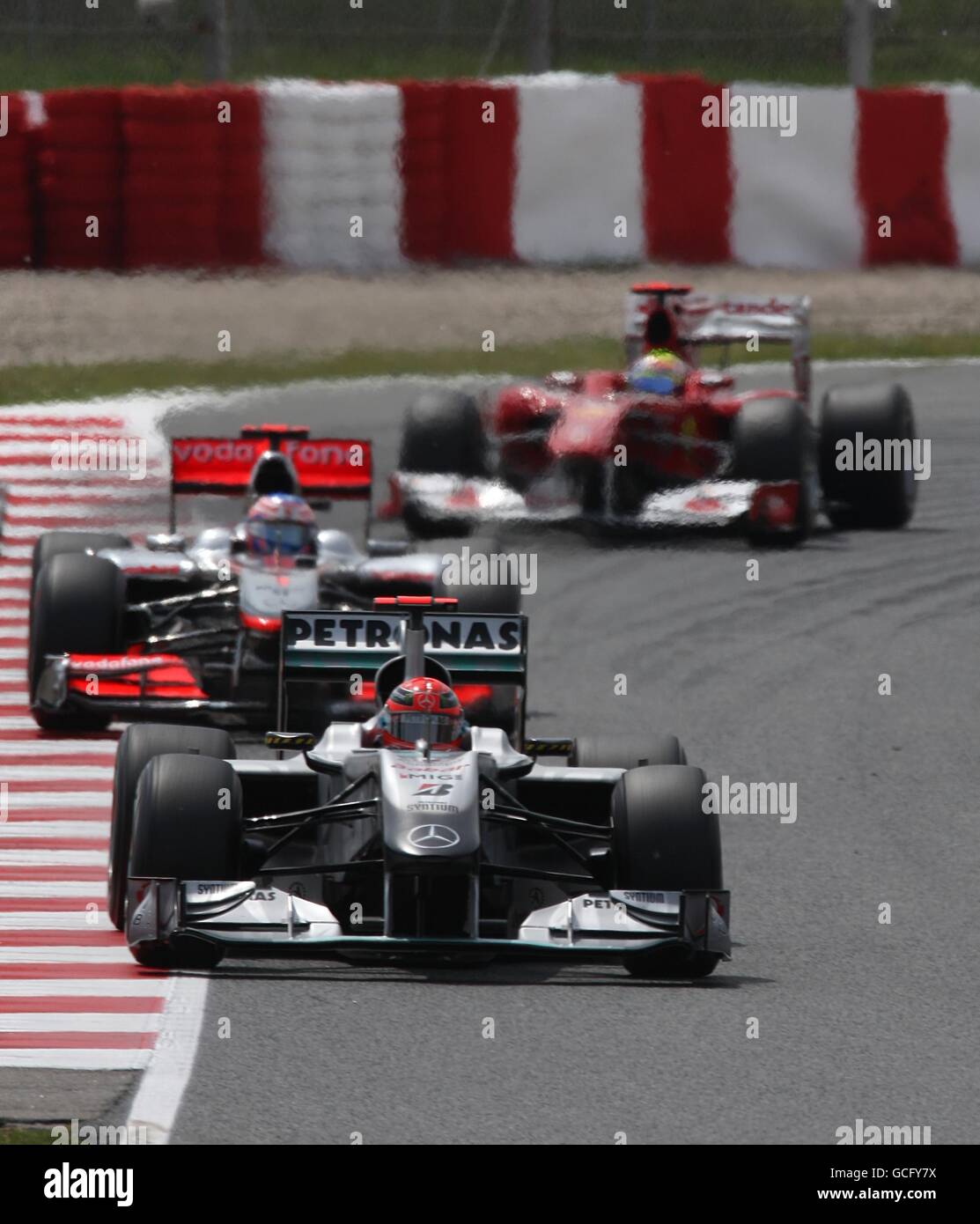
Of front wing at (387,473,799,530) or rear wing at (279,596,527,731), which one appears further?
front wing at (387,473,799,530)

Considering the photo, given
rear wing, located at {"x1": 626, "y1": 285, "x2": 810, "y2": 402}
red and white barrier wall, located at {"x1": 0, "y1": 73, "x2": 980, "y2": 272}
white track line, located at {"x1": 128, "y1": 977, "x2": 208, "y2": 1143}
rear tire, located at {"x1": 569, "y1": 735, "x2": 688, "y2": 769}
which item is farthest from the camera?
red and white barrier wall, located at {"x1": 0, "y1": 73, "x2": 980, "y2": 272}

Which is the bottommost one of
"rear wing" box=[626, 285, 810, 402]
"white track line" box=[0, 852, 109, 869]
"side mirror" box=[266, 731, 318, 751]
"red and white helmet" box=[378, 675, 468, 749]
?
"white track line" box=[0, 852, 109, 869]

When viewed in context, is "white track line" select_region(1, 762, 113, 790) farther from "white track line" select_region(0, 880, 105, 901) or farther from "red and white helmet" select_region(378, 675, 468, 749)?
"red and white helmet" select_region(378, 675, 468, 749)

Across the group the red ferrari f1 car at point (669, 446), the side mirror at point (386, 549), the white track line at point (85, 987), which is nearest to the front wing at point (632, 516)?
the red ferrari f1 car at point (669, 446)

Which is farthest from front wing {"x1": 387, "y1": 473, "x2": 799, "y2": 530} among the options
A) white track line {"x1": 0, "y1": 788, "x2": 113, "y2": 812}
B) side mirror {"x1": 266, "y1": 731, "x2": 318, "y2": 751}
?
side mirror {"x1": 266, "y1": 731, "x2": 318, "y2": 751}

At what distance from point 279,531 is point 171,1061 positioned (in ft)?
19.0

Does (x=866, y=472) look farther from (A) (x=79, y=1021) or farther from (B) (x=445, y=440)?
(A) (x=79, y=1021)

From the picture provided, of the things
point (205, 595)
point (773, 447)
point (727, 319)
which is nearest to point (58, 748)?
point (205, 595)

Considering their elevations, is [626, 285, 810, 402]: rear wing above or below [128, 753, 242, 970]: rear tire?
above

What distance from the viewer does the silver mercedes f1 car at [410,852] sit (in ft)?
26.6

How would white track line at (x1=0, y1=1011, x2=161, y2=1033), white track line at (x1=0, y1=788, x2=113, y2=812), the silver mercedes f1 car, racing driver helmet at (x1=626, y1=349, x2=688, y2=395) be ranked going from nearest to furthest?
white track line at (x1=0, y1=1011, x2=161, y2=1033)
the silver mercedes f1 car
white track line at (x1=0, y1=788, x2=113, y2=812)
racing driver helmet at (x1=626, y1=349, x2=688, y2=395)

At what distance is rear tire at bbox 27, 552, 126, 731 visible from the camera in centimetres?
1232

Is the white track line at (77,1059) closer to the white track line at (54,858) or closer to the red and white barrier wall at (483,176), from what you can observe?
the white track line at (54,858)

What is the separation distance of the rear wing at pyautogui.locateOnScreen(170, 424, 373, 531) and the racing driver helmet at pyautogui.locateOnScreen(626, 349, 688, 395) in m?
3.76
